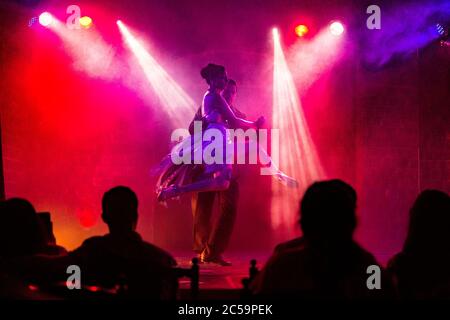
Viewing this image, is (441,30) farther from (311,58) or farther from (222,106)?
(222,106)

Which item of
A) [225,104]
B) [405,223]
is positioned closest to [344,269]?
[225,104]

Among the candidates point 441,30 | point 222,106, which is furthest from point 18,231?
point 441,30

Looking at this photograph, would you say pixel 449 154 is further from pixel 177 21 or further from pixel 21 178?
pixel 21 178

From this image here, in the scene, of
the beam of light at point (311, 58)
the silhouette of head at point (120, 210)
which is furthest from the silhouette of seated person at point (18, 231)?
the beam of light at point (311, 58)

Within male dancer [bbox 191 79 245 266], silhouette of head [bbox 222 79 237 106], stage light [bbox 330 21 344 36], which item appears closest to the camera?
male dancer [bbox 191 79 245 266]

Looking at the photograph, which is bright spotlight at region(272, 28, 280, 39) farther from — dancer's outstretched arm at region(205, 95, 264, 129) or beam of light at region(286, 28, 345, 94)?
dancer's outstretched arm at region(205, 95, 264, 129)

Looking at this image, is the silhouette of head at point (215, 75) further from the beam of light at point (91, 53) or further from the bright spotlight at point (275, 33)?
the beam of light at point (91, 53)

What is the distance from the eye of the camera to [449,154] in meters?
7.91

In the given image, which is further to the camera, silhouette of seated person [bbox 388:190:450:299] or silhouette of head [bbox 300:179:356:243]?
silhouette of seated person [bbox 388:190:450:299]

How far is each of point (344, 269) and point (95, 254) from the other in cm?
106

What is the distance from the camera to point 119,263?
86.4 inches

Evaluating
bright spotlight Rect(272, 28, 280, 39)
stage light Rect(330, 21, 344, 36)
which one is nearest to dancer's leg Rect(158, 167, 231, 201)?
bright spotlight Rect(272, 28, 280, 39)

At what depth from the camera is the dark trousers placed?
580 cm

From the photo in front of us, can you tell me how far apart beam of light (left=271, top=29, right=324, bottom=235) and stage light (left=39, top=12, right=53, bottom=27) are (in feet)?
11.5
